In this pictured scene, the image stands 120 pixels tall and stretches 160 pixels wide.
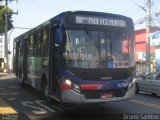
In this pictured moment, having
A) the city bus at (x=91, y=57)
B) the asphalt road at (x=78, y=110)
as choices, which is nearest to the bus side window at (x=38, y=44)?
the asphalt road at (x=78, y=110)

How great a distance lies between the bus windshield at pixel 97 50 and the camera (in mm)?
11266

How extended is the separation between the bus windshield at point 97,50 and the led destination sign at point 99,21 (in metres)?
0.30

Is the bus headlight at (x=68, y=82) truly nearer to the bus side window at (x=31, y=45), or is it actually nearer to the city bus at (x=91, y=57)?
the city bus at (x=91, y=57)

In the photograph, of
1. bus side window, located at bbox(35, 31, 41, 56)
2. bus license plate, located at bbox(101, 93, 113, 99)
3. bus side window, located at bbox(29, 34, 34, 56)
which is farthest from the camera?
bus side window, located at bbox(29, 34, 34, 56)

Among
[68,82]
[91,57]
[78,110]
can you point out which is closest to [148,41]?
[78,110]

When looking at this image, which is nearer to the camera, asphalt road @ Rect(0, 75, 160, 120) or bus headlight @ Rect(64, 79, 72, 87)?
bus headlight @ Rect(64, 79, 72, 87)

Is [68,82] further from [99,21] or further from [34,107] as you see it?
[34,107]

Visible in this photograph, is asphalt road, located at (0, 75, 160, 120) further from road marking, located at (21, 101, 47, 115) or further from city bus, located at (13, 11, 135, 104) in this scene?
city bus, located at (13, 11, 135, 104)

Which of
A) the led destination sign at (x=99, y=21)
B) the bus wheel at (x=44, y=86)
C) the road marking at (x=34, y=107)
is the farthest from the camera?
the bus wheel at (x=44, y=86)

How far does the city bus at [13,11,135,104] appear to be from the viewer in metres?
11.2

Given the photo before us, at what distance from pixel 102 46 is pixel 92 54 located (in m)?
0.46

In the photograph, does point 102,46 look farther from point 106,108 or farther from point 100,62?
point 106,108

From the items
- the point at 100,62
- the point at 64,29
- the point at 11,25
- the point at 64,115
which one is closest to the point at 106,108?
the point at 64,115

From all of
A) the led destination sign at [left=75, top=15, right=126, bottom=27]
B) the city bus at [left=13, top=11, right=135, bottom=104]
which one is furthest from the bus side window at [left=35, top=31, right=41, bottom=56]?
the led destination sign at [left=75, top=15, right=126, bottom=27]
